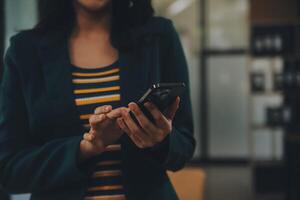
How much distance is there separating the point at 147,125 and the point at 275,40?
5.38 metres

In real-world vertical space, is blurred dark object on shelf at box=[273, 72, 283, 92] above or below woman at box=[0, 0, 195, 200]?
below

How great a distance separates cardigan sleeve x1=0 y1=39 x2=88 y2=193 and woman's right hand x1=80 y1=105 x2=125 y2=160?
1.2 inches

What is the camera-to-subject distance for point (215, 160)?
27.2 feet

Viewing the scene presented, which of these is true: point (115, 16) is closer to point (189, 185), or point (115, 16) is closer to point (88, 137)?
point (88, 137)

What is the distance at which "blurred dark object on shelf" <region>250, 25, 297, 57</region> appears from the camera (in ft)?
19.9

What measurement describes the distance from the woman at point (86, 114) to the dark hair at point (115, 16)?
0.04 feet

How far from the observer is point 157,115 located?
2.99ft

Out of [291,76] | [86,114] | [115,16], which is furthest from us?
[291,76]

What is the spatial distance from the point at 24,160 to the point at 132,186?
0.70ft

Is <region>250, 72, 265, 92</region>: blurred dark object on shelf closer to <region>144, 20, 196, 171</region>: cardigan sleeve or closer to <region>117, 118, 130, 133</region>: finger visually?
<region>144, 20, 196, 171</region>: cardigan sleeve

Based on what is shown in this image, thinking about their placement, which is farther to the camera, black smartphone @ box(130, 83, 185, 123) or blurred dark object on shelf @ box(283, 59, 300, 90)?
blurred dark object on shelf @ box(283, 59, 300, 90)

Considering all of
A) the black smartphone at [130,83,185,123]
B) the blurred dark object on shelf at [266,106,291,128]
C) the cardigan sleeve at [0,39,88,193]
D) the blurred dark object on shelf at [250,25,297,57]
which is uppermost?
the black smartphone at [130,83,185,123]

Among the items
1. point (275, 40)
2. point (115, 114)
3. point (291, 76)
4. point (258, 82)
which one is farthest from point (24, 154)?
point (258, 82)

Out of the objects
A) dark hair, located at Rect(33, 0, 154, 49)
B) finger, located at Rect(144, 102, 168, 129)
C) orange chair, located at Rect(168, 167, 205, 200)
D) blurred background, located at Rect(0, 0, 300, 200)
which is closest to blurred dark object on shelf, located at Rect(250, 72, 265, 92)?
blurred background, located at Rect(0, 0, 300, 200)
